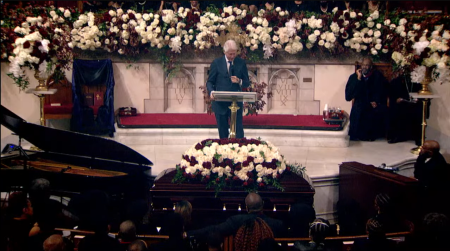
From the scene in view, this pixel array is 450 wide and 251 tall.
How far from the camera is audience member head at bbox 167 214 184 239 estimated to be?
3139 millimetres

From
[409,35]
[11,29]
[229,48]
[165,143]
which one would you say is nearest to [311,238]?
[229,48]

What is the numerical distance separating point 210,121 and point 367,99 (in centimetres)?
282

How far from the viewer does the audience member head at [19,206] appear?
394 cm

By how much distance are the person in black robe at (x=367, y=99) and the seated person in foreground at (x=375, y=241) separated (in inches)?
219

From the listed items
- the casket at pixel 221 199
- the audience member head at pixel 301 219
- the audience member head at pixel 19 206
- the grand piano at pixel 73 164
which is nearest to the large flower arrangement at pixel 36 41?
the grand piano at pixel 73 164

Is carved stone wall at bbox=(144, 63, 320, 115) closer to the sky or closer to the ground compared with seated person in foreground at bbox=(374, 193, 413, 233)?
closer to the sky

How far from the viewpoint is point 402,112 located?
843 centimetres

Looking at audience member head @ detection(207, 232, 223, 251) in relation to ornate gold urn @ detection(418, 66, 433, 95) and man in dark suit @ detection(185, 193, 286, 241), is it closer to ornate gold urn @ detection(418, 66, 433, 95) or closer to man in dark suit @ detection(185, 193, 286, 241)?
man in dark suit @ detection(185, 193, 286, 241)

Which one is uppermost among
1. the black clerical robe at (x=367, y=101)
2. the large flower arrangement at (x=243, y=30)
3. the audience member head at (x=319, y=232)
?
the large flower arrangement at (x=243, y=30)

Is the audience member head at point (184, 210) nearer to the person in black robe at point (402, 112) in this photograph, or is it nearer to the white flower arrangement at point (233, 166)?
the white flower arrangement at point (233, 166)

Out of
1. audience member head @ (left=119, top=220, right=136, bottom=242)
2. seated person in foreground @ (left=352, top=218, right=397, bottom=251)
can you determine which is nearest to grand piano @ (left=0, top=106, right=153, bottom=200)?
audience member head @ (left=119, top=220, right=136, bottom=242)

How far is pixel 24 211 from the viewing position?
4.04 meters

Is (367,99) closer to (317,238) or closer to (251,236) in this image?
(317,238)

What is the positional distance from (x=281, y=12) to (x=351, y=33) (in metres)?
1.35
